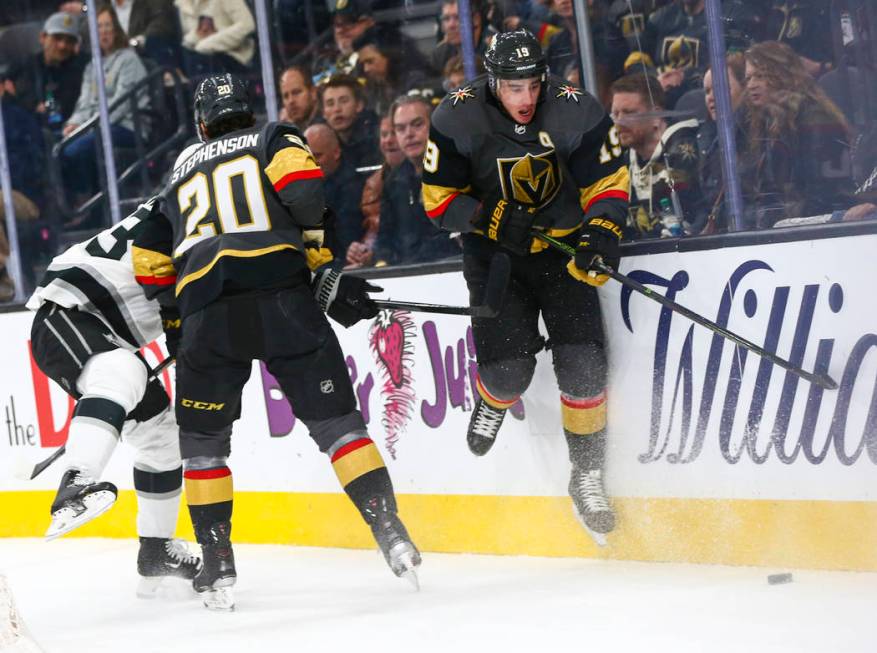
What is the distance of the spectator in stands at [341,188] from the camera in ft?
16.7

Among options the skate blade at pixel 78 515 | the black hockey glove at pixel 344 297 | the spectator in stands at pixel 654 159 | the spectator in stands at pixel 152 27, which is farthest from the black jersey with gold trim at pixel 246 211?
the spectator in stands at pixel 152 27

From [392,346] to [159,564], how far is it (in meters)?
1.02

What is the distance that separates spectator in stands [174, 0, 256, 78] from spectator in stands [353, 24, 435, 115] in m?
0.58

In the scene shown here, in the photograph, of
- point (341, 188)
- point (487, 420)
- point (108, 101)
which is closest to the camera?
point (487, 420)

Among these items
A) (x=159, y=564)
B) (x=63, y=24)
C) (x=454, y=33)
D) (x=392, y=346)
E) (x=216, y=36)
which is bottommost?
(x=159, y=564)

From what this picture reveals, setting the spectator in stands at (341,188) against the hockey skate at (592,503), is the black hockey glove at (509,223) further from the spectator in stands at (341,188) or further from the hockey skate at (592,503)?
the spectator in stands at (341,188)

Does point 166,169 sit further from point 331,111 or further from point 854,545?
point 854,545

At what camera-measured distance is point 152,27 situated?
19.9 ft

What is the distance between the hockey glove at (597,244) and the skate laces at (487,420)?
0.58 m

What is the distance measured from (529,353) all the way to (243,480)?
4.76ft

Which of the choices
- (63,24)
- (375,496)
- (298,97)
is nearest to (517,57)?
(375,496)

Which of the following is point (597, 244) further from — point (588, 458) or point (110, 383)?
point (110, 383)

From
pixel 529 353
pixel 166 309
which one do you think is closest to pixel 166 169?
pixel 166 309

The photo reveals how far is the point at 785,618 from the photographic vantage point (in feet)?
10.2
